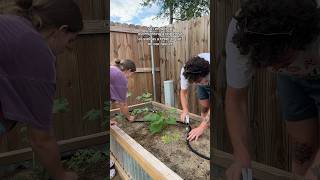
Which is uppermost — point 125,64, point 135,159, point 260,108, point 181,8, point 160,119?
point 181,8

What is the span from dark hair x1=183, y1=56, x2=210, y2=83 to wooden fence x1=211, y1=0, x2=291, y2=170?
0.06m

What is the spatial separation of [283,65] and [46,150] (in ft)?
1.75

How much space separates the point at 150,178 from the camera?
1148 millimetres

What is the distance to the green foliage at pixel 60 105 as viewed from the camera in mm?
829

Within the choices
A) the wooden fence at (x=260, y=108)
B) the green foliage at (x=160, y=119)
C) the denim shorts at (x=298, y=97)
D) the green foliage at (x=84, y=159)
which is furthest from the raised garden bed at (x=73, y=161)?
the denim shorts at (x=298, y=97)

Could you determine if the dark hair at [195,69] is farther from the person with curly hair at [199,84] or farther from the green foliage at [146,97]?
the green foliage at [146,97]

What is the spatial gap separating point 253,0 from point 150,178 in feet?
2.37

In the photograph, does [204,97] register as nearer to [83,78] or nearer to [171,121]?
[171,121]

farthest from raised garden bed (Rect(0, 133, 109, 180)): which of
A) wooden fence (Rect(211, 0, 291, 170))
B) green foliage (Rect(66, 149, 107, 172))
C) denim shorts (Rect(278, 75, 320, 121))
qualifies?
denim shorts (Rect(278, 75, 320, 121))

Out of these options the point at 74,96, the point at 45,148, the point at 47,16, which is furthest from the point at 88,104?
the point at 47,16

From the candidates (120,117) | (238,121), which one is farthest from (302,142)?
(120,117)

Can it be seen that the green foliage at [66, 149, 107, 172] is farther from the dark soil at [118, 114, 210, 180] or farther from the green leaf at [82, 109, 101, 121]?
the dark soil at [118, 114, 210, 180]

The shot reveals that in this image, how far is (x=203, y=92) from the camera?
973 millimetres

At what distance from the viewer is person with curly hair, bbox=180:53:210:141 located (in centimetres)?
91
